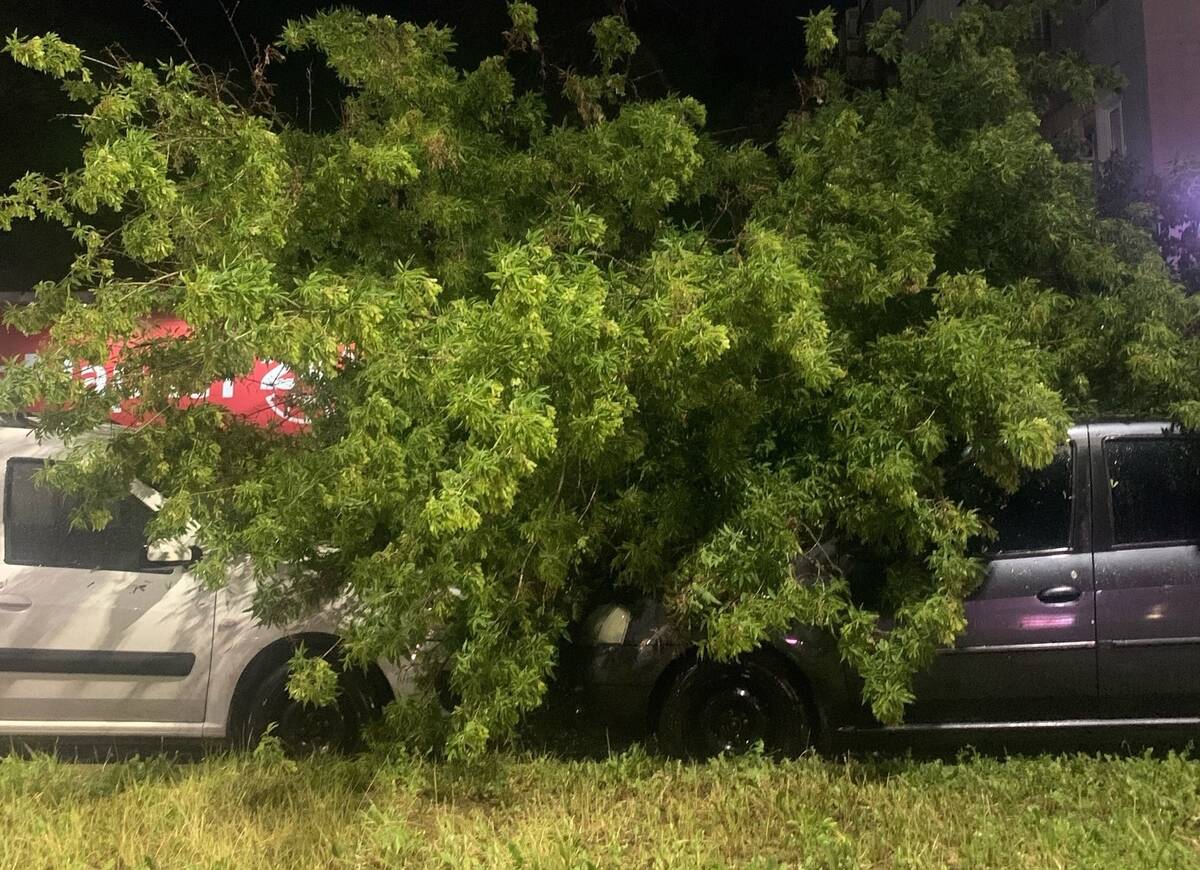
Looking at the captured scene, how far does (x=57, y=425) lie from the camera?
4.86 metres

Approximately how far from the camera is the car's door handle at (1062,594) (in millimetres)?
4766

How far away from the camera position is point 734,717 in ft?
16.6

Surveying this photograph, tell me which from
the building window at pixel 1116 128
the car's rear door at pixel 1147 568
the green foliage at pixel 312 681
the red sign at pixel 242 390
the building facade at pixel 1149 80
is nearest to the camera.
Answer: the green foliage at pixel 312 681

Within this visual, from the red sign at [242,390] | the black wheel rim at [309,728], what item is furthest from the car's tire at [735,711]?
the red sign at [242,390]

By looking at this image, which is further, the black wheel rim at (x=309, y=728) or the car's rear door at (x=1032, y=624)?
the black wheel rim at (x=309, y=728)

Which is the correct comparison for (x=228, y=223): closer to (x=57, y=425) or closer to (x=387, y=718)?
(x=57, y=425)

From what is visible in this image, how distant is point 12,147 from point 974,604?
614 inches

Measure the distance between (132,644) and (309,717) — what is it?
0.88 m

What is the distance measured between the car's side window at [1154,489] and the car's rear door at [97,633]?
4143 mm

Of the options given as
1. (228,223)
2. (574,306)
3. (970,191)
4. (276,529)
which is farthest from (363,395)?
(970,191)

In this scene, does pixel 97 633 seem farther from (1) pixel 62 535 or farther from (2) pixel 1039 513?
(2) pixel 1039 513

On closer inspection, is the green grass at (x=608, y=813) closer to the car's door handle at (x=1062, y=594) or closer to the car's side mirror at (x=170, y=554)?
the car's door handle at (x=1062, y=594)

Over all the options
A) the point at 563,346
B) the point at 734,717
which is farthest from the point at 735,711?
the point at 563,346

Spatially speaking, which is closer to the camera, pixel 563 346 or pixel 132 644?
pixel 563 346
